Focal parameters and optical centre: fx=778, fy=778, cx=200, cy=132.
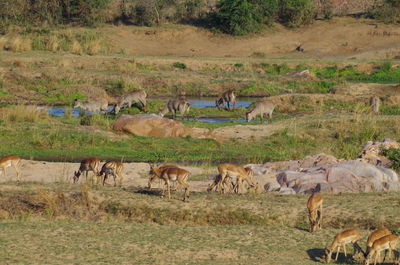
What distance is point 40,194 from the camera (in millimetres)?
14695

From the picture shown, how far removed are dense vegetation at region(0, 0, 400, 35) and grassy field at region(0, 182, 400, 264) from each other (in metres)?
39.2

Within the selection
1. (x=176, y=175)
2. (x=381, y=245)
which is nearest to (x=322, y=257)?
(x=381, y=245)

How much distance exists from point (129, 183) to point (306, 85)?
77.4ft

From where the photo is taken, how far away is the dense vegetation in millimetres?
54594

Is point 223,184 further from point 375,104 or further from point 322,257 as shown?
point 375,104

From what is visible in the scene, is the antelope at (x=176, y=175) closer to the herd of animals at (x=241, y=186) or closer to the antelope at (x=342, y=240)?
the herd of animals at (x=241, y=186)

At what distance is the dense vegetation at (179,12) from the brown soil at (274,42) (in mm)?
1142

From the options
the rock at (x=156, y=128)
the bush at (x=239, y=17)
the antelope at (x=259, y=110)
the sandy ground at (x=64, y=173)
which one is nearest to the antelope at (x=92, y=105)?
the rock at (x=156, y=128)

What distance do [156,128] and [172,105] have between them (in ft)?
15.8

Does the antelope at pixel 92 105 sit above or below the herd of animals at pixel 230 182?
below

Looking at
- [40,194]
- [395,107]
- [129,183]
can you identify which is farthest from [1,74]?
[40,194]

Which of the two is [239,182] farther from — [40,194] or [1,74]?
[1,74]

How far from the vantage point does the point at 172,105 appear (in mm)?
30406

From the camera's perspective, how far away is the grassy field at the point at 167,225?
1159 centimetres
